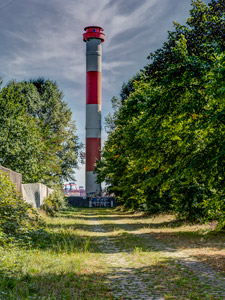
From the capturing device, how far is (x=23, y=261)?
27.9 feet

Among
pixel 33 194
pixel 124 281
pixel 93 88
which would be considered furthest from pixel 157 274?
pixel 93 88

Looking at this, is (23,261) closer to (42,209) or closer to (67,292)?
(67,292)

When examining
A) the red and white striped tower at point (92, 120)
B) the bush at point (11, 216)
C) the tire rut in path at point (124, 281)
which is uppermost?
the red and white striped tower at point (92, 120)

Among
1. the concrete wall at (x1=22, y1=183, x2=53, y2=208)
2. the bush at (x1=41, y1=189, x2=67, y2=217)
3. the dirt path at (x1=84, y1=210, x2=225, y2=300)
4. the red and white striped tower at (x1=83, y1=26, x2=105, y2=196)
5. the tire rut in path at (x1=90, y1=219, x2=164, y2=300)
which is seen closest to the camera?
the tire rut in path at (x1=90, y1=219, x2=164, y2=300)

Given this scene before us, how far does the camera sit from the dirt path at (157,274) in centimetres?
643

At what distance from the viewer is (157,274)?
7988 mm

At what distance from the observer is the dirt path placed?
6.43m

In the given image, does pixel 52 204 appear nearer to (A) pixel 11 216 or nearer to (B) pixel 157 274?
(A) pixel 11 216

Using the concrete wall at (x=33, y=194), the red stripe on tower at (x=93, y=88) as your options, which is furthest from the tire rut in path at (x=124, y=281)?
the red stripe on tower at (x=93, y=88)

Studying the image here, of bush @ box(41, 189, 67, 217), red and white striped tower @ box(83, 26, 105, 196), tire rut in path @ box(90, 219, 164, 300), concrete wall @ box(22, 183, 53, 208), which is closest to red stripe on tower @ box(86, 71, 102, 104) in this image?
red and white striped tower @ box(83, 26, 105, 196)

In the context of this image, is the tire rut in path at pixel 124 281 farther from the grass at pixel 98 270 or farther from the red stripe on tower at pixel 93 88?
the red stripe on tower at pixel 93 88

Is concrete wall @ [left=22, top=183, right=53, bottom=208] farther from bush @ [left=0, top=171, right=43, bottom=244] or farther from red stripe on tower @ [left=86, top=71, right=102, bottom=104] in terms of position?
red stripe on tower @ [left=86, top=71, right=102, bottom=104]

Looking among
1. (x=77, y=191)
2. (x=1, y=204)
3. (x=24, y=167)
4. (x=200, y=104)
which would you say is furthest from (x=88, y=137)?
(x=77, y=191)

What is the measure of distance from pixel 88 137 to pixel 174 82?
1632 inches
